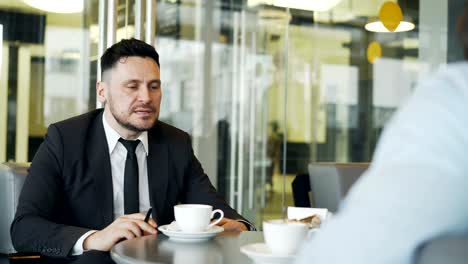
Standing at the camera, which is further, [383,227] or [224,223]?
[224,223]

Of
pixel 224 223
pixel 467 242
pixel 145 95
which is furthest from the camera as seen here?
pixel 145 95

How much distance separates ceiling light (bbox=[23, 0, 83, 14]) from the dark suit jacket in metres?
2.55

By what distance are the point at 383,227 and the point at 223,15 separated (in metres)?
5.97

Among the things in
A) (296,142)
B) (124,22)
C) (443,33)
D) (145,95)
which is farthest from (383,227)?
(443,33)

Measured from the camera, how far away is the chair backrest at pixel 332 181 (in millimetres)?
3217

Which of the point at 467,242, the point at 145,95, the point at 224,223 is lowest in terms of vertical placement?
the point at 224,223

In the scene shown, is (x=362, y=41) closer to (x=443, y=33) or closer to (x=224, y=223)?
(x=443, y=33)

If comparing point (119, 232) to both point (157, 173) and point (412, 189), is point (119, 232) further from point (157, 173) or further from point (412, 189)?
point (412, 189)

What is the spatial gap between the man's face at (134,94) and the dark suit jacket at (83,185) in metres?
0.10

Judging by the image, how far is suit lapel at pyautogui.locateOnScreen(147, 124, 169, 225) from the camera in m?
2.76

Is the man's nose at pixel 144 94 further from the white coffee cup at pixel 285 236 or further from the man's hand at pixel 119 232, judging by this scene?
the white coffee cup at pixel 285 236

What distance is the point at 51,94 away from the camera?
5.29 meters

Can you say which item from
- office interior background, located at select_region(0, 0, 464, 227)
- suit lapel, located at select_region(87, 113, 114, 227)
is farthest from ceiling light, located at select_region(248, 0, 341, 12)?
suit lapel, located at select_region(87, 113, 114, 227)

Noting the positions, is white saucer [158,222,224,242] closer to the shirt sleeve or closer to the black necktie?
the shirt sleeve
